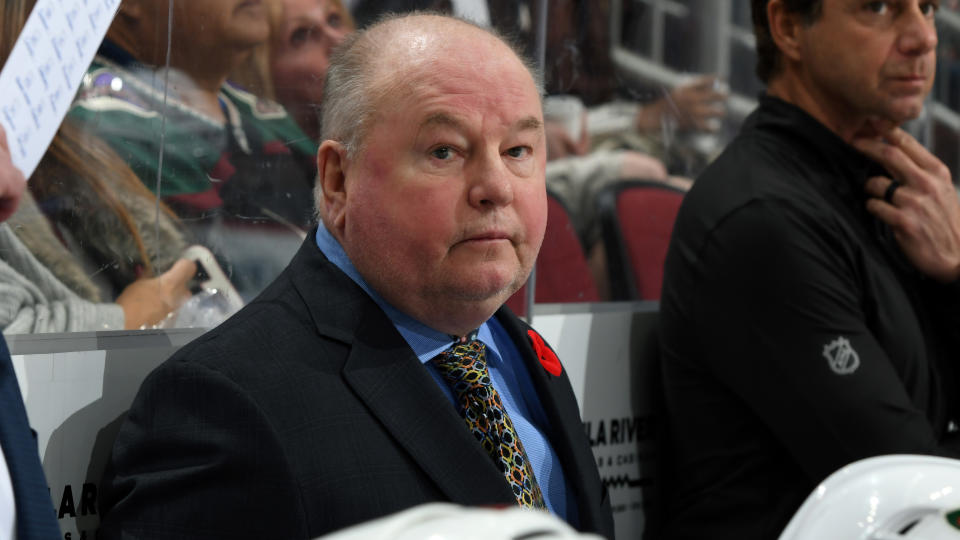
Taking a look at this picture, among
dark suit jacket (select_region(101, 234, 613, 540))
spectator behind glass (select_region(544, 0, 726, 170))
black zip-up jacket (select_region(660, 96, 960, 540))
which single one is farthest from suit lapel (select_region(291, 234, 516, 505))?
spectator behind glass (select_region(544, 0, 726, 170))

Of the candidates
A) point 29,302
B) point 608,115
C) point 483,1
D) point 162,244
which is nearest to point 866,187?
point 608,115

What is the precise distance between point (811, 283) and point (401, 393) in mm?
888

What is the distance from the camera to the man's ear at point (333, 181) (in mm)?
1527

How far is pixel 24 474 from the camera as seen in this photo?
127 centimetres

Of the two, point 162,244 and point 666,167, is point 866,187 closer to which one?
point 666,167

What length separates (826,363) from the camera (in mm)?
1948

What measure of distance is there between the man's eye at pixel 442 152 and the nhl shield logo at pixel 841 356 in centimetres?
85

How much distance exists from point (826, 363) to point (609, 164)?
0.81 metres

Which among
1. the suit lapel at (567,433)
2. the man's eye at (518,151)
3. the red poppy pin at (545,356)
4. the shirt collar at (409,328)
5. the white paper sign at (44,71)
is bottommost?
the suit lapel at (567,433)

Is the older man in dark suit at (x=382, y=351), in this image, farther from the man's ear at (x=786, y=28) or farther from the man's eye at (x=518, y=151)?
the man's ear at (x=786, y=28)

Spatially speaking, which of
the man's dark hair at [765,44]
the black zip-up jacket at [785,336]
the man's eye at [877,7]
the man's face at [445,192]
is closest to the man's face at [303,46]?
the man's face at [445,192]

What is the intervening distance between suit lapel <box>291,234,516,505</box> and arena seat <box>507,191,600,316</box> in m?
0.90

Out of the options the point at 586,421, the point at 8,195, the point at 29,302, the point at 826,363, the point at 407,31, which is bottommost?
the point at 586,421

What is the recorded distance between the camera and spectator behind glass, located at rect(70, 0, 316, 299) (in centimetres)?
167
